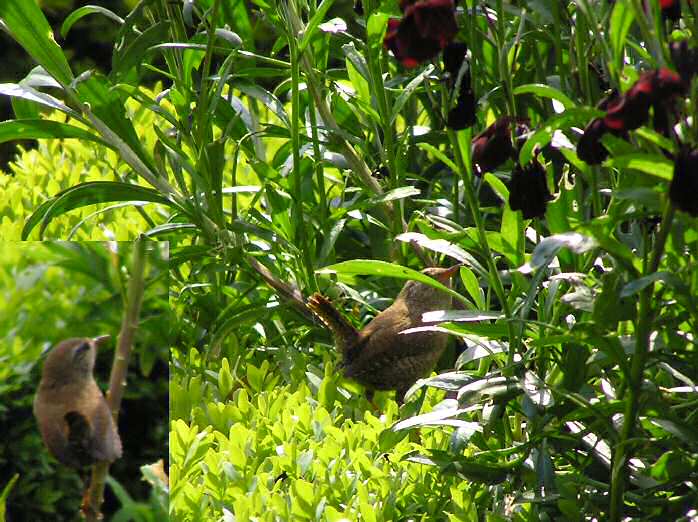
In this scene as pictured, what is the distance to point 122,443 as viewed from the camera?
1827mm

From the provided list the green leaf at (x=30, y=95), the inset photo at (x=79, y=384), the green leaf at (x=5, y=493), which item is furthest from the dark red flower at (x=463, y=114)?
the green leaf at (x=30, y=95)

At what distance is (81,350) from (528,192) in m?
0.85

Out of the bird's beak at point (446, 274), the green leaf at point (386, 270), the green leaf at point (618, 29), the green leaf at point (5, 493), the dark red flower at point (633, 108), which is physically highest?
the green leaf at point (618, 29)

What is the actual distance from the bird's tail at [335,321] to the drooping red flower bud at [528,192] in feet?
3.48

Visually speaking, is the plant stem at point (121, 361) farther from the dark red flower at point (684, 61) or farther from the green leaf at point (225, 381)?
the green leaf at point (225, 381)

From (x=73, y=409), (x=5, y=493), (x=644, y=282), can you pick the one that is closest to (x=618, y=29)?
(x=644, y=282)

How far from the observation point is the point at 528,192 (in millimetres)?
2000

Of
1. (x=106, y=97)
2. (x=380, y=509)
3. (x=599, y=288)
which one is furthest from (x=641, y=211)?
(x=106, y=97)

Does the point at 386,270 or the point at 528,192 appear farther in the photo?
the point at 386,270

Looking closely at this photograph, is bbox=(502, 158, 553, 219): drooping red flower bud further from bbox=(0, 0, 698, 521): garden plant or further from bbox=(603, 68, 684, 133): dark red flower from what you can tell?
bbox=(603, 68, 684, 133): dark red flower

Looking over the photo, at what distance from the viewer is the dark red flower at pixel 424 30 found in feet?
5.91

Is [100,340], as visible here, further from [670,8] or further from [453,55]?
[670,8]

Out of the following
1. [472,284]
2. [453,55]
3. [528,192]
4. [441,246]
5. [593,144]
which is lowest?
[472,284]

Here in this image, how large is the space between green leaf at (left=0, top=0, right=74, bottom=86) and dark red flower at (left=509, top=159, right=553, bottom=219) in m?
1.49
